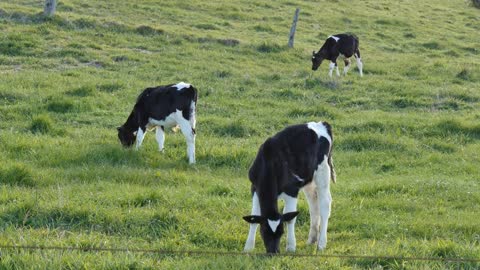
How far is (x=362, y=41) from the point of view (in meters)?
31.0

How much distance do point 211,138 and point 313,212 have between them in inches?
240

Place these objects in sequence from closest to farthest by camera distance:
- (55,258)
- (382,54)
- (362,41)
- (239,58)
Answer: (55,258) < (239,58) < (382,54) < (362,41)

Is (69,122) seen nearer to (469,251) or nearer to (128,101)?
(128,101)

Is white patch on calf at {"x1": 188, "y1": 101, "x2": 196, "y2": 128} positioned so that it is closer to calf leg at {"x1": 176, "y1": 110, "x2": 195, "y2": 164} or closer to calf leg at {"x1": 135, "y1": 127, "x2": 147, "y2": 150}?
calf leg at {"x1": 176, "y1": 110, "x2": 195, "y2": 164}

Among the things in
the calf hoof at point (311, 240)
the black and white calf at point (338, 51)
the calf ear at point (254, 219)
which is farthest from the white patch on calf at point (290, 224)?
the black and white calf at point (338, 51)

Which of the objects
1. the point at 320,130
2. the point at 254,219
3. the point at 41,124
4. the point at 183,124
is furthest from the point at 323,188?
the point at 41,124

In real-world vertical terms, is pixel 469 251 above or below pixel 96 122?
above

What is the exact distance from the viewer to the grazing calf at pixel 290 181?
23.3 feet

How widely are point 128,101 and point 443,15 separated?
31.5 meters

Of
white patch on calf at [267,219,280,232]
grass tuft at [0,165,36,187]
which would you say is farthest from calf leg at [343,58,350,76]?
white patch on calf at [267,219,280,232]

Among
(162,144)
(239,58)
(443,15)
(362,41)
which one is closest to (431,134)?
(162,144)

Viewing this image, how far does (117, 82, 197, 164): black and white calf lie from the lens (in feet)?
40.5

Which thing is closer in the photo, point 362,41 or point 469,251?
point 469,251

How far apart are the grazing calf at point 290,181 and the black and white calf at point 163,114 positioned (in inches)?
176
